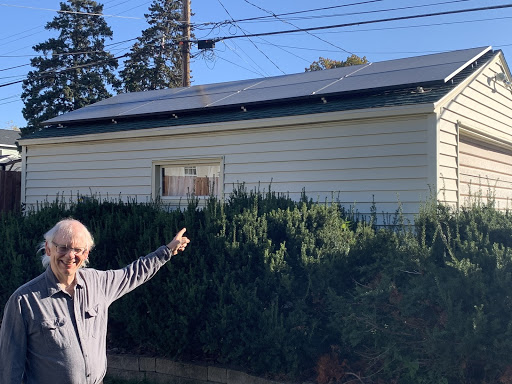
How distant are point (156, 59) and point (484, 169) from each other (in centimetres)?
2224

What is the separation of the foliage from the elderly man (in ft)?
7.35

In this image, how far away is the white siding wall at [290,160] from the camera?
301 inches

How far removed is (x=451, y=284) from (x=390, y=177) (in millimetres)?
3353

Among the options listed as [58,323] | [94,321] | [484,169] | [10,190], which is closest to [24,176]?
[10,190]

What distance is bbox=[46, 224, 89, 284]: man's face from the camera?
3207mm

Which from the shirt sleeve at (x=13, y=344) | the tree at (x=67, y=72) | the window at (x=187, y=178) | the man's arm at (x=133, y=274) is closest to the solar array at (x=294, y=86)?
the window at (x=187, y=178)

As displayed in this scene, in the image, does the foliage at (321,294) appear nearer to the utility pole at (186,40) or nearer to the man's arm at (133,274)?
the man's arm at (133,274)

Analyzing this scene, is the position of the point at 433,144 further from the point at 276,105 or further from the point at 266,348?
the point at 266,348

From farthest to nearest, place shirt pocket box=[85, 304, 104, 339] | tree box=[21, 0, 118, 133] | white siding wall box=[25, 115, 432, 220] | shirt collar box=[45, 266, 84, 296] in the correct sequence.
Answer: tree box=[21, 0, 118, 133] → white siding wall box=[25, 115, 432, 220] → shirt pocket box=[85, 304, 104, 339] → shirt collar box=[45, 266, 84, 296]

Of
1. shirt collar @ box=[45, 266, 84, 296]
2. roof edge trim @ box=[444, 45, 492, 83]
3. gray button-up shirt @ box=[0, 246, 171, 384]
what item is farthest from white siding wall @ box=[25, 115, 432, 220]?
shirt collar @ box=[45, 266, 84, 296]

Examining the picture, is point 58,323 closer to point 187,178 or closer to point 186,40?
point 187,178

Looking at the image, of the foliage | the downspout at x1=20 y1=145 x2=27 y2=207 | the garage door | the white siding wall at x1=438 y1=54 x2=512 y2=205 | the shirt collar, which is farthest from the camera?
the downspout at x1=20 y1=145 x2=27 y2=207

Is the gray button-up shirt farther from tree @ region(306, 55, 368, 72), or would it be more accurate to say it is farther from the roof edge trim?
tree @ region(306, 55, 368, 72)

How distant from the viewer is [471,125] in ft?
28.2
